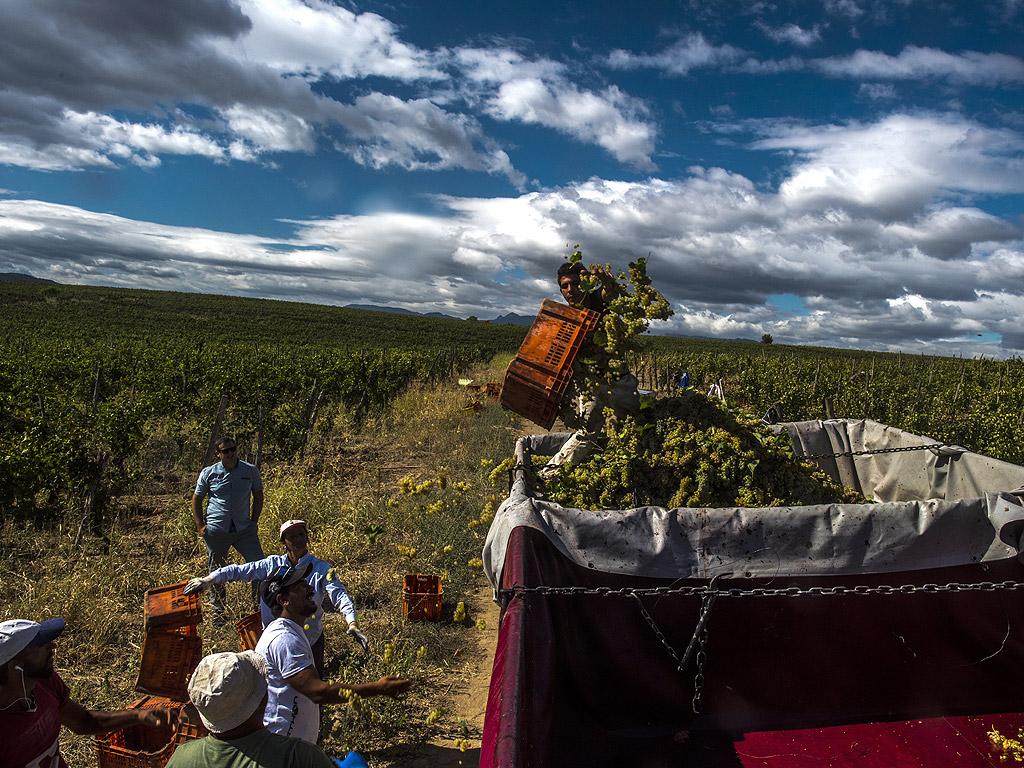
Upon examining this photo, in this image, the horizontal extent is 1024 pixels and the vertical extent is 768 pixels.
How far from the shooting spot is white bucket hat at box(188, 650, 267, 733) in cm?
190

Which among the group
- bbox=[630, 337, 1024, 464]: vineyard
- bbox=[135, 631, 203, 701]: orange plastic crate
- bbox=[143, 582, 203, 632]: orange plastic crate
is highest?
bbox=[630, 337, 1024, 464]: vineyard

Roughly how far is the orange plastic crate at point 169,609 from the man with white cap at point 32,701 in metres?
0.77

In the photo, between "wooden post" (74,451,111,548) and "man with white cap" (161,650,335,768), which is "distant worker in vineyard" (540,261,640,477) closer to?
"man with white cap" (161,650,335,768)

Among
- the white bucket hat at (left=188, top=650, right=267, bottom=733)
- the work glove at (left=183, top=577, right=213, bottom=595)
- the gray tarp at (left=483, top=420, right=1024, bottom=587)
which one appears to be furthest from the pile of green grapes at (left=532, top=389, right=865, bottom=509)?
the white bucket hat at (left=188, top=650, right=267, bottom=733)

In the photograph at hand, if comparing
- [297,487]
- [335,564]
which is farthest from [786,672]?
[297,487]

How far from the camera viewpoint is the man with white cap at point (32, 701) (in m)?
2.09

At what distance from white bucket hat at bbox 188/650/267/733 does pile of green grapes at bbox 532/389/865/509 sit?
8.21ft

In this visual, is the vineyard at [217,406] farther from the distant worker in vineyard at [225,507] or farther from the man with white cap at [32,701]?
the man with white cap at [32,701]

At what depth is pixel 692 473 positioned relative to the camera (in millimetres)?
4109

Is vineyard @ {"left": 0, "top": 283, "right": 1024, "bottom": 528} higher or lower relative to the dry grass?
higher

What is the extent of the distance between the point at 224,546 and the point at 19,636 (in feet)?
9.02

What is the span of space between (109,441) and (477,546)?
5049 millimetres

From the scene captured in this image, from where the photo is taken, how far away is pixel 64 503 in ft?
22.6

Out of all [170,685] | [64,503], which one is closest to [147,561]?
[64,503]
